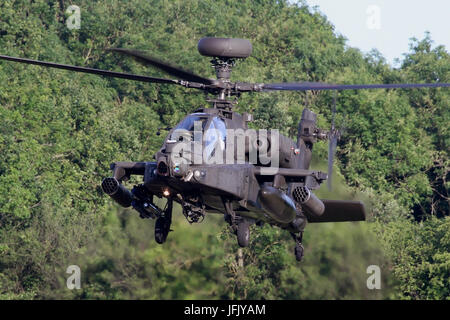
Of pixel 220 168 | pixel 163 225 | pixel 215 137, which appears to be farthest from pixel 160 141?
pixel 220 168

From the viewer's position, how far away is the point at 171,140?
28422mm

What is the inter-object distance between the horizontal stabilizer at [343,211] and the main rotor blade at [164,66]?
518 cm

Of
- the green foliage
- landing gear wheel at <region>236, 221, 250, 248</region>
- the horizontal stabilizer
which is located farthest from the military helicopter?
the green foliage

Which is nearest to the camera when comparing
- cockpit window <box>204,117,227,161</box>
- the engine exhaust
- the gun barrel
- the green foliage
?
cockpit window <box>204,117,227,161</box>

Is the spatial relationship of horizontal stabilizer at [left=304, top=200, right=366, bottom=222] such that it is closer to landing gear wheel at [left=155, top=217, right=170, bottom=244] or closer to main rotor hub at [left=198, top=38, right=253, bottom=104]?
landing gear wheel at [left=155, top=217, right=170, bottom=244]

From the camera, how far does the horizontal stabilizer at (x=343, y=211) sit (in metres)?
32.9

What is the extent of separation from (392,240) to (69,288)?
1701 centimetres

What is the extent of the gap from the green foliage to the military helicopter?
7067mm

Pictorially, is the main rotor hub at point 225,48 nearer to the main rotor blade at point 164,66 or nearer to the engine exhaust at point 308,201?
the main rotor blade at point 164,66

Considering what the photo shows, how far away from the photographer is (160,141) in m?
62.8

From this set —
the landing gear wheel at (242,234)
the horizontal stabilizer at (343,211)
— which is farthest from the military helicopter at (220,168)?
the horizontal stabilizer at (343,211)

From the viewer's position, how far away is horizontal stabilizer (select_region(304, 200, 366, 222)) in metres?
32.9
